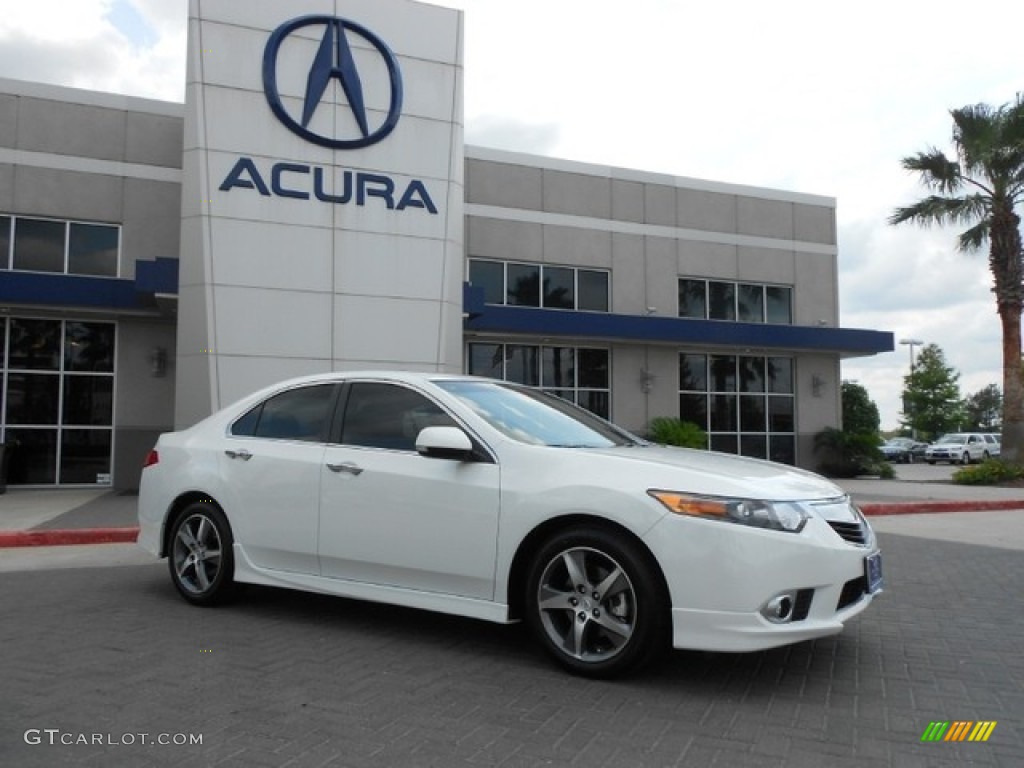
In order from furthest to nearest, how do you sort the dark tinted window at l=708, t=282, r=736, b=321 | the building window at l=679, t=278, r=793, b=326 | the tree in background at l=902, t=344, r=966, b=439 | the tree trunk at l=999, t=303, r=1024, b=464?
1. the tree in background at l=902, t=344, r=966, b=439
2. the dark tinted window at l=708, t=282, r=736, b=321
3. the building window at l=679, t=278, r=793, b=326
4. the tree trunk at l=999, t=303, r=1024, b=464

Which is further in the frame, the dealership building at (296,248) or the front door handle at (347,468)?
the dealership building at (296,248)

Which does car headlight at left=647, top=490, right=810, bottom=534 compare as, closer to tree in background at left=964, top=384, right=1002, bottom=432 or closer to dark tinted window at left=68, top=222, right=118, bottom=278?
A: dark tinted window at left=68, top=222, right=118, bottom=278

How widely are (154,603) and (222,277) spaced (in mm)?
8991

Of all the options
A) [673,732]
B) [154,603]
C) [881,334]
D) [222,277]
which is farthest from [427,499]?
[881,334]

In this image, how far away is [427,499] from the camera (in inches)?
184

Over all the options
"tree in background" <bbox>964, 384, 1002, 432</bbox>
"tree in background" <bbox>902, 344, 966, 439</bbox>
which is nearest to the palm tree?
"tree in background" <bbox>902, 344, 966, 439</bbox>

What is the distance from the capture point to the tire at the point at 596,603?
399cm

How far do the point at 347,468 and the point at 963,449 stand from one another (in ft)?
132

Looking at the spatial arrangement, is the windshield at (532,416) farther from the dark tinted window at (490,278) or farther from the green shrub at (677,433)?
the dark tinted window at (490,278)

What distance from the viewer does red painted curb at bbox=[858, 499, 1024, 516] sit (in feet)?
43.5

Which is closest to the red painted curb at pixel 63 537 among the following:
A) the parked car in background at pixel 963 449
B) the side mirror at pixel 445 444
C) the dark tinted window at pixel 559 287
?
the side mirror at pixel 445 444

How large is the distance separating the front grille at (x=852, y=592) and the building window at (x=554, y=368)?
15.5 metres

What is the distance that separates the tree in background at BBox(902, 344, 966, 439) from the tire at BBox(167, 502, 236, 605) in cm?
5689

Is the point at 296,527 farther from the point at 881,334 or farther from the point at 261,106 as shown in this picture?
the point at 881,334
